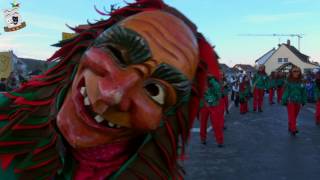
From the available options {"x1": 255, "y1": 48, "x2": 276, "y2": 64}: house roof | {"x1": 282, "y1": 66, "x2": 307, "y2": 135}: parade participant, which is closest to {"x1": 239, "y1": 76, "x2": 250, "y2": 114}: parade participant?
{"x1": 282, "y1": 66, "x2": 307, "y2": 135}: parade participant

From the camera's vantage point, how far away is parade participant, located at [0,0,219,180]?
66.5 inches

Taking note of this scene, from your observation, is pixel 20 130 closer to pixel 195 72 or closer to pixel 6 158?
pixel 6 158

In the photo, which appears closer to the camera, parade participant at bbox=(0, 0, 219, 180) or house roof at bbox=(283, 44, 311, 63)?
parade participant at bbox=(0, 0, 219, 180)

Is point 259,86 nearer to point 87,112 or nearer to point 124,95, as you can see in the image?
point 87,112

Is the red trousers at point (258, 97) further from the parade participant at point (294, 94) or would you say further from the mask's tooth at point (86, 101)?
the mask's tooth at point (86, 101)

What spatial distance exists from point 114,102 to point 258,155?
7.86 m

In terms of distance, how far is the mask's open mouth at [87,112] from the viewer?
69.6 inches

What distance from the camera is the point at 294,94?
40.4 feet

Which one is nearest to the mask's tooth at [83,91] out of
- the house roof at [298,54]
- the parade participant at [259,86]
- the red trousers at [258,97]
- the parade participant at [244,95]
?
the parade participant at [244,95]

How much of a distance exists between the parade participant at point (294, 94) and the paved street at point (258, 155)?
365mm

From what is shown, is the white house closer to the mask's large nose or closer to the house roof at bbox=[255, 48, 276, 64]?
the house roof at bbox=[255, 48, 276, 64]

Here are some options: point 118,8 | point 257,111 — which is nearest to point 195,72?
point 118,8

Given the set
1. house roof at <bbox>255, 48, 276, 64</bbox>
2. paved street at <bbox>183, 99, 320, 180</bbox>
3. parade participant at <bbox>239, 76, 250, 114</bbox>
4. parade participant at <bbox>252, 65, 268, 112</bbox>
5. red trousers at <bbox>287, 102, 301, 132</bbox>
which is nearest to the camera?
paved street at <bbox>183, 99, 320, 180</bbox>

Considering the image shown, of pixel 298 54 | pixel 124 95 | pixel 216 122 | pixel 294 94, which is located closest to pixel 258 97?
pixel 294 94
